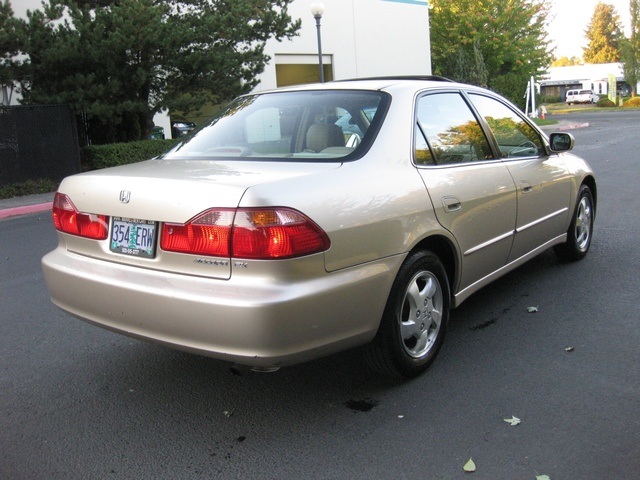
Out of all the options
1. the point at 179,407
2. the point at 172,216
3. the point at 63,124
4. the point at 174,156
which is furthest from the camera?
the point at 63,124

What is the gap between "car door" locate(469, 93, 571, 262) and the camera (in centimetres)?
462

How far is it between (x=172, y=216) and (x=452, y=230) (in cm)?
161

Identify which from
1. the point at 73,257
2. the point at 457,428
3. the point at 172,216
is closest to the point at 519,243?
the point at 457,428

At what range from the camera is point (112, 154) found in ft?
52.2

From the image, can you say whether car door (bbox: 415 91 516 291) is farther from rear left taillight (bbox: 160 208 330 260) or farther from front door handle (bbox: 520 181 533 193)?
rear left taillight (bbox: 160 208 330 260)

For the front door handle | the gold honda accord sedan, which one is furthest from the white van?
the gold honda accord sedan

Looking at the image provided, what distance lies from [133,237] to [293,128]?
4.15ft

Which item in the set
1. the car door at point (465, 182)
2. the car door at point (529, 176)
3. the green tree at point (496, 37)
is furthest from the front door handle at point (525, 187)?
the green tree at point (496, 37)

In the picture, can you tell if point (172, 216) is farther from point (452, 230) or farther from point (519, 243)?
point (519, 243)

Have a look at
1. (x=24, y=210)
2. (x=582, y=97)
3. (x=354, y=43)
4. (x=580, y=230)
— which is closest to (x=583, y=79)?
(x=582, y=97)

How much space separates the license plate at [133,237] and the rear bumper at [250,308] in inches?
3.2

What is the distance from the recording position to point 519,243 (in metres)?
4.66

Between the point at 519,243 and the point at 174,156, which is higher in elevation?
the point at 174,156

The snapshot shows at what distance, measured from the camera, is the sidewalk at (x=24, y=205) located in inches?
473
